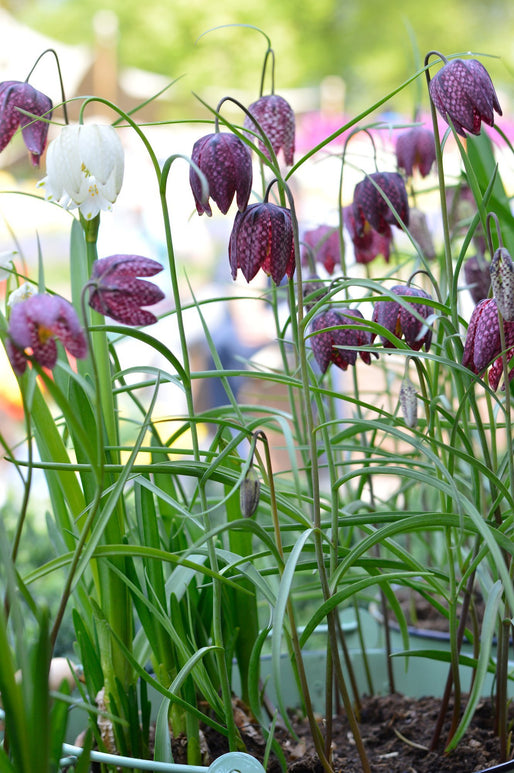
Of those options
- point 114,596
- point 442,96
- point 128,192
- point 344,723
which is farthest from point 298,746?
point 128,192

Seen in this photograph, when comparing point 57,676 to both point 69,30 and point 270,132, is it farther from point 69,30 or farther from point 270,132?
point 69,30

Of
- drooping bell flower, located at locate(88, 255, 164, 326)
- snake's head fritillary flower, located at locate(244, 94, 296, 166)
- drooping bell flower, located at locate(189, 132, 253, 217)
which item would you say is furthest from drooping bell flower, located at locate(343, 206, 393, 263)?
drooping bell flower, located at locate(88, 255, 164, 326)

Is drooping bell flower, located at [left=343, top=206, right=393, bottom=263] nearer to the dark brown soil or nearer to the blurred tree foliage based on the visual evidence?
the dark brown soil

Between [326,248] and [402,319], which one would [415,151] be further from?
[402,319]

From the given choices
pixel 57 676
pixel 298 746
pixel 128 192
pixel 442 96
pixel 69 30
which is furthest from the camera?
pixel 69 30

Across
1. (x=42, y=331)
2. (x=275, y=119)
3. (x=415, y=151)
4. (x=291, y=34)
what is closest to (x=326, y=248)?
(x=415, y=151)

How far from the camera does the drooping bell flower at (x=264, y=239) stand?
0.56 meters

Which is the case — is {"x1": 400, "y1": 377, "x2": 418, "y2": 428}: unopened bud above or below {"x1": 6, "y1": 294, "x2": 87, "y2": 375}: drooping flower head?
below

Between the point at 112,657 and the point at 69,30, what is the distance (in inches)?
371

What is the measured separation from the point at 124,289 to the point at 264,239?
0.47ft

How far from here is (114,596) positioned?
2.09ft

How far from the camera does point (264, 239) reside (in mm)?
561

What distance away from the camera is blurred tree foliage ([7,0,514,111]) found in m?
8.30

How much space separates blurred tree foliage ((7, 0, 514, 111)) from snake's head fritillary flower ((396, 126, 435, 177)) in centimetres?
752
